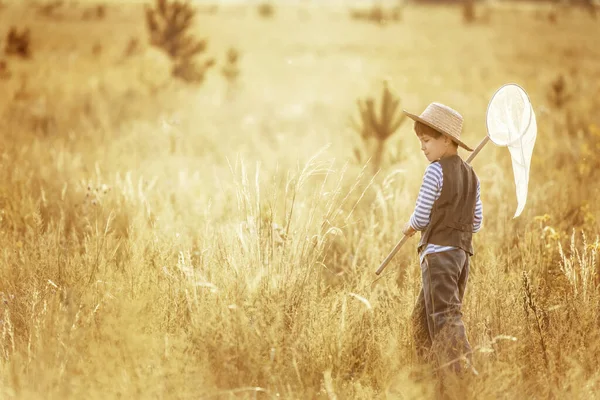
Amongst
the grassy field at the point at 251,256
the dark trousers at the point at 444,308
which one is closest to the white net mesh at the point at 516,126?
the dark trousers at the point at 444,308

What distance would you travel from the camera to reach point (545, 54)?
18188mm

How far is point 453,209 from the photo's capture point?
2.82 m

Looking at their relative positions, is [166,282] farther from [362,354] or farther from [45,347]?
[362,354]

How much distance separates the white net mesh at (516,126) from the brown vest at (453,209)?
22 cm

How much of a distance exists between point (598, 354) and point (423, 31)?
87.0 ft

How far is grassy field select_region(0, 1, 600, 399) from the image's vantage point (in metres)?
2.65

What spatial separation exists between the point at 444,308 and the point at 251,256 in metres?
0.97

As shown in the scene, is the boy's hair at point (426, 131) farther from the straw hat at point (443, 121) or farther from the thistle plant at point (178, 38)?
the thistle plant at point (178, 38)

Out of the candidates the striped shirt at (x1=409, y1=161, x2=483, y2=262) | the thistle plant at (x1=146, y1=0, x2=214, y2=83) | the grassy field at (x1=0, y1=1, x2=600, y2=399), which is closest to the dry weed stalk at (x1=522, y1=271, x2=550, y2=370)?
the grassy field at (x1=0, y1=1, x2=600, y2=399)

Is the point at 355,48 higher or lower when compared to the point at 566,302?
higher

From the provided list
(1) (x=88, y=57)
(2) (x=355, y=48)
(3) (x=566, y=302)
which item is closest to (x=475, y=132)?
(3) (x=566, y=302)

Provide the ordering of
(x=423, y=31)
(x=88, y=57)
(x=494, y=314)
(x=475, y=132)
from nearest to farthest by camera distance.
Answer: (x=494, y=314) < (x=475, y=132) < (x=88, y=57) < (x=423, y=31)

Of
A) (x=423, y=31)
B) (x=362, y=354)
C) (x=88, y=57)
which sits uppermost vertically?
(x=423, y=31)

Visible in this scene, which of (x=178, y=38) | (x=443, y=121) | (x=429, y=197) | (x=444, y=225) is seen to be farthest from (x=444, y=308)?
(x=178, y=38)
